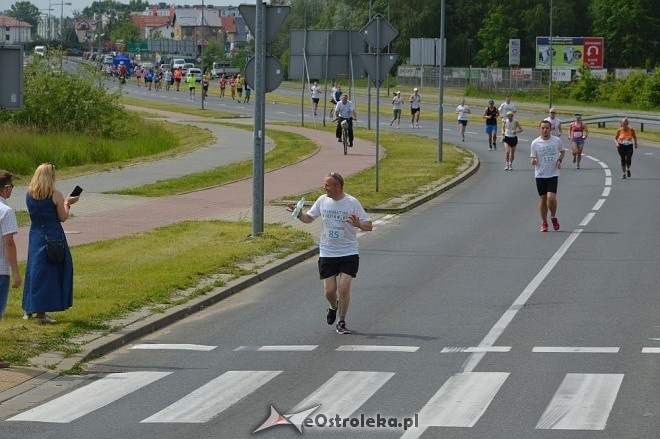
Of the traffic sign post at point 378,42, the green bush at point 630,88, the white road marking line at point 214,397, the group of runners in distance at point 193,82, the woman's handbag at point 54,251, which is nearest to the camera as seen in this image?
the white road marking line at point 214,397

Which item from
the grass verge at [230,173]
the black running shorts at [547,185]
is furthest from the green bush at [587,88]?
the black running shorts at [547,185]

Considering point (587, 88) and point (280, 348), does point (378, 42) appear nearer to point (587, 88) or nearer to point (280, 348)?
point (280, 348)

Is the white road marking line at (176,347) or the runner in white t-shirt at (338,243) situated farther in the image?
the runner in white t-shirt at (338,243)

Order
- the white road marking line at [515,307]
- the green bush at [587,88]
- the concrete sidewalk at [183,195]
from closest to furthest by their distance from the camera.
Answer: the white road marking line at [515,307]
the concrete sidewalk at [183,195]
the green bush at [587,88]

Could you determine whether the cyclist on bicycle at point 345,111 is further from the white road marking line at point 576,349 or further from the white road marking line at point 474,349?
the white road marking line at point 576,349

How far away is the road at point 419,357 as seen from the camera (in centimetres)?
905

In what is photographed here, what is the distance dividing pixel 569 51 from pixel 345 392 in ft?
290

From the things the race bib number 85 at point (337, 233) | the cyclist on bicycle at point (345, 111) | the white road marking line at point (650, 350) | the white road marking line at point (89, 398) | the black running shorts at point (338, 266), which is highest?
the cyclist on bicycle at point (345, 111)

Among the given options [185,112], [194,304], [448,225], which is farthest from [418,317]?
[185,112]

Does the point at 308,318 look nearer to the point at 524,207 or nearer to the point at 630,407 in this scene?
the point at 630,407

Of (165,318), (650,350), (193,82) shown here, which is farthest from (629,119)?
(650,350)

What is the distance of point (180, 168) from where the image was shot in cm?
A: 3438

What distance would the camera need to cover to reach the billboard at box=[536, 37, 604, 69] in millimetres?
95312

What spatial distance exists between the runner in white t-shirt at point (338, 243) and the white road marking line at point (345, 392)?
2167 millimetres
